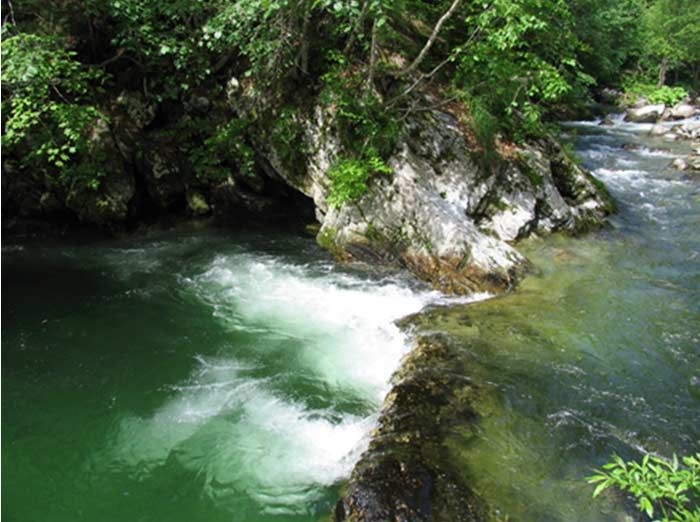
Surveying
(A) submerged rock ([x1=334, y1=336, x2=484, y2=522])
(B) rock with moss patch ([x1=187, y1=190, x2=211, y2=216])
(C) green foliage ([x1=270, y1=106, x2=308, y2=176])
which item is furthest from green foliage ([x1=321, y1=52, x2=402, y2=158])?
(A) submerged rock ([x1=334, y1=336, x2=484, y2=522])

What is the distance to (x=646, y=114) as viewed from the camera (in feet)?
83.0

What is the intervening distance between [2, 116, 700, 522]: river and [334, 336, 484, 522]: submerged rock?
22 centimetres

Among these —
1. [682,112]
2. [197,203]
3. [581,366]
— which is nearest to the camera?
[581,366]

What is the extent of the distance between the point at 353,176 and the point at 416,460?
556 cm

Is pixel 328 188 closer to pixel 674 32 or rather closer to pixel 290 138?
pixel 290 138

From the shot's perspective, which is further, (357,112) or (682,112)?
(682,112)

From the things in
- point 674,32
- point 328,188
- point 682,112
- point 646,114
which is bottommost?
point 328,188

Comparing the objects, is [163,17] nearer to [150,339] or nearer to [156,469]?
[150,339]

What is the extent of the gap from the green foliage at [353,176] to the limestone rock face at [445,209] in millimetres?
241

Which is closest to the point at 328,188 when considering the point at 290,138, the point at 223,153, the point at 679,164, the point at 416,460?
the point at 290,138

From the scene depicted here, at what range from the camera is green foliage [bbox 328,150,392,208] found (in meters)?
8.87

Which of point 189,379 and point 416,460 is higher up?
point 416,460

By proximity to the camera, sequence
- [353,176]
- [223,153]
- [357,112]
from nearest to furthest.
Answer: [353,176] < [357,112] < [223,153]

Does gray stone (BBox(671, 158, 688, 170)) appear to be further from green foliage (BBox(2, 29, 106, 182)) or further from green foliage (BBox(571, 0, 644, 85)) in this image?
green foliage (BBox(2, 29, 106, 182))
